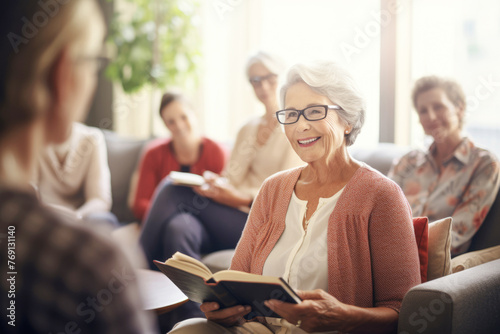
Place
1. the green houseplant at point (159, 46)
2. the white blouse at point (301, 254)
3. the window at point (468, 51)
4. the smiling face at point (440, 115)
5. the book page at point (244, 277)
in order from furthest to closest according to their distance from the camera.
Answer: the green houseplant at point (159, 46) < the window at point (468, 51) < the smiling face at point (440, 115) < the white blouse at point (301, 254) < the book page at point (244, 277)

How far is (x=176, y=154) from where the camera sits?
3.24 meters

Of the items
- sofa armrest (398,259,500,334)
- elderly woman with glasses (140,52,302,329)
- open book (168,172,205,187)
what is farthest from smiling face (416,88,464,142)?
open book (168,172,205,187)

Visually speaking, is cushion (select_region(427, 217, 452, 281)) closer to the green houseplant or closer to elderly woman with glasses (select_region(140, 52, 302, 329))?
elderly woman with glasses (select_region(140, 52, 302, 329))

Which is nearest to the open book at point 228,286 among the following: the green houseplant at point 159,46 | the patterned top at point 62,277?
the patterned top at point 62,277

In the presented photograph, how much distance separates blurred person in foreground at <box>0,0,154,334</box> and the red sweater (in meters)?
2.51

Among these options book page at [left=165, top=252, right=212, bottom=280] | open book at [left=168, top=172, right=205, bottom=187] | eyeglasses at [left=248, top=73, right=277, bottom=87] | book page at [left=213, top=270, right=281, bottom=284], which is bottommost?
open book at [left=168, top=172, right=205, bottom=187]

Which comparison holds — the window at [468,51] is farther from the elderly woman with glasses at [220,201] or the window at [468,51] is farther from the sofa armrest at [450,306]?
the sofa armrest at [450,306]

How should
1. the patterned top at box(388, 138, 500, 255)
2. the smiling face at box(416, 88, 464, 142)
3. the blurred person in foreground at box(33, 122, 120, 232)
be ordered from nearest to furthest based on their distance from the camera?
the patterned top at box(388, 138, 500, 255), the smiling face at box(416, 88, 464, 142), the blurred person in foreground at box(33, 122, 120, 232)

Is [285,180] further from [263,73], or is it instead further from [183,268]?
[263,73]

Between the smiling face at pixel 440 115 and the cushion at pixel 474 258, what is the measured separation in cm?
53

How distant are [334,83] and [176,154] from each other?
1.90 metres

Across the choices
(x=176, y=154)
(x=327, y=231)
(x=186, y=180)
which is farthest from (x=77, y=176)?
(x=327, y=231)

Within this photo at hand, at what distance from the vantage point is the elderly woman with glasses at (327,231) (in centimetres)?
129

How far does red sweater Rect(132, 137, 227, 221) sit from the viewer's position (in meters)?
3.12
